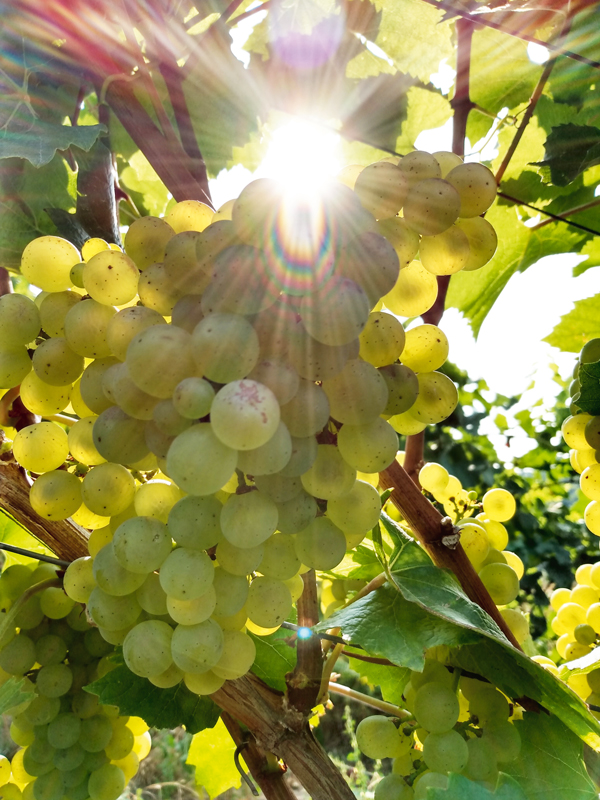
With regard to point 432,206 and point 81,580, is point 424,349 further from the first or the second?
point 81,580

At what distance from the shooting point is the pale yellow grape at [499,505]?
908 mm

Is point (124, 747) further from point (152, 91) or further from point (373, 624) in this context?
point (152, 91)

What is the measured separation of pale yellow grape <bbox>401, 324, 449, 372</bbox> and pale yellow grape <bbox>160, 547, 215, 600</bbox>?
0.27 meters

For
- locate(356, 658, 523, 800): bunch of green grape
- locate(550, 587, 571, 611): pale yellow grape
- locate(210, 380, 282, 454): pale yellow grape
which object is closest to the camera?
locate(210, 380, 282, 454): pale yellow grape

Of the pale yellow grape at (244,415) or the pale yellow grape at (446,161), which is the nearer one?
the pale yellow grape at (244,415)

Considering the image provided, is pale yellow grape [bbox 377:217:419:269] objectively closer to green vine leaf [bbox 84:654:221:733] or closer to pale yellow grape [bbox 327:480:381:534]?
pale yellow grape [bbox 327:480:381:534]

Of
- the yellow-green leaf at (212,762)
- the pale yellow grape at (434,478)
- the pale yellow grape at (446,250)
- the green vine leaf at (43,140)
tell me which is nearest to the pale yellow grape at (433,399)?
the pale yellow grape at (446,250)

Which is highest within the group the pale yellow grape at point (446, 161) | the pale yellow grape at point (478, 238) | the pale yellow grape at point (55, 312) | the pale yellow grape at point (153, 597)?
the pale yellow grape at point (446, 161)

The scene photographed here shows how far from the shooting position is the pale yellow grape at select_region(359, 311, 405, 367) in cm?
56

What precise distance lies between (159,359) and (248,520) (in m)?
0.14

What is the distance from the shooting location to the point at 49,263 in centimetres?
62

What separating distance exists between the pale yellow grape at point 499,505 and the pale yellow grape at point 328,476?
1.37ft

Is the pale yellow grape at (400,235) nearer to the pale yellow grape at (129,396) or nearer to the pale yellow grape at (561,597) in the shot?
the pale yellow grape at (129,396)

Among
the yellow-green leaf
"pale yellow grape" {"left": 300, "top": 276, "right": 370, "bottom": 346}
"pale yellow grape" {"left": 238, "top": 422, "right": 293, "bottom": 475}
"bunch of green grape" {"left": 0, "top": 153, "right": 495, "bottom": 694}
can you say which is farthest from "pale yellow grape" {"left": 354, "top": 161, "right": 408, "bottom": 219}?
the yellow-green leaf
